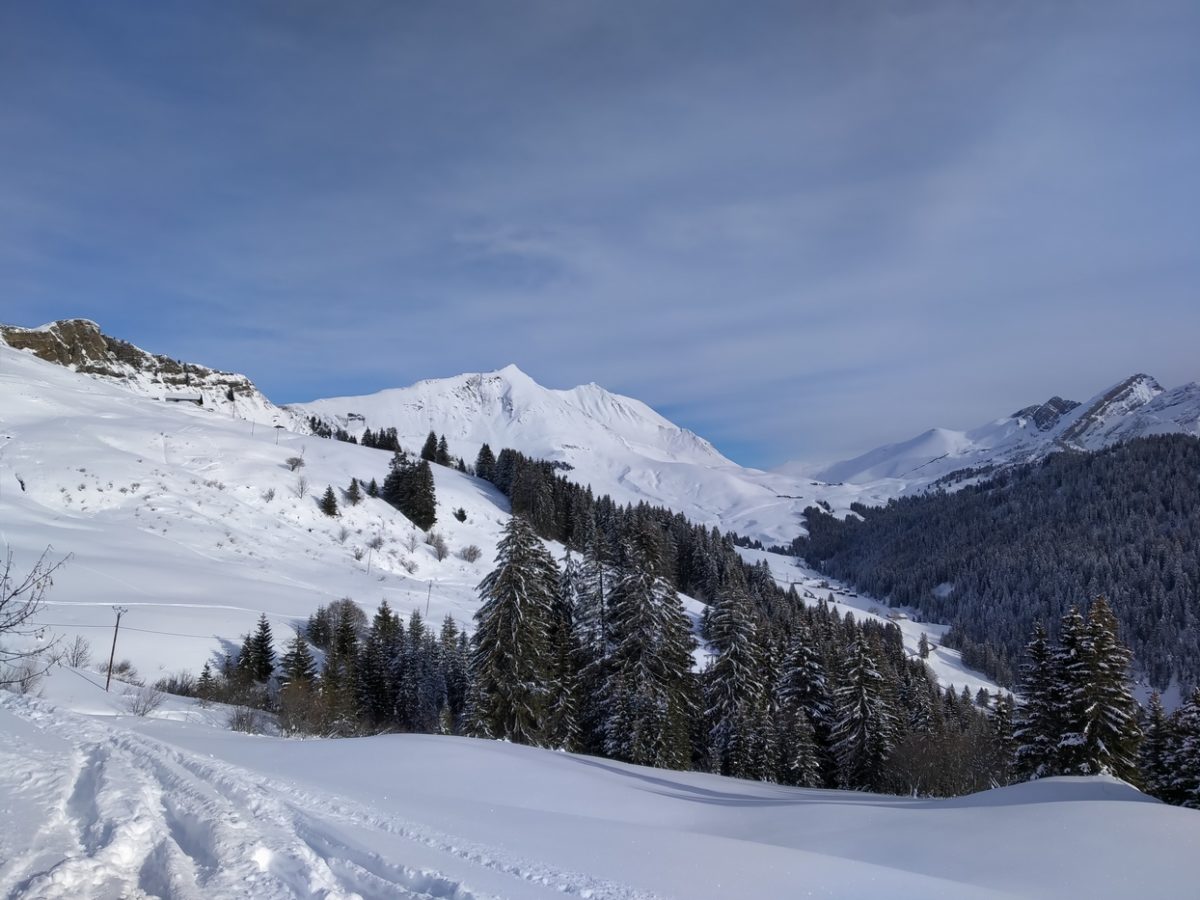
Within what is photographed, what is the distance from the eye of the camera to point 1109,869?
8.81 m

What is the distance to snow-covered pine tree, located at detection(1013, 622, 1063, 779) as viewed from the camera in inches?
1031

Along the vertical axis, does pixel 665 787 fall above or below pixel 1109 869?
below

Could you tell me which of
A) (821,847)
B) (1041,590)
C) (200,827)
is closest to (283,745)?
(200,827)

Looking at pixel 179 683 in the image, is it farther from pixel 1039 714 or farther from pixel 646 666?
pixel 1039 714

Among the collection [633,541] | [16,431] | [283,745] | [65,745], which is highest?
[16,431]

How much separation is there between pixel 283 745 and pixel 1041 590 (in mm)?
218481

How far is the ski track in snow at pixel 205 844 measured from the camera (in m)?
6.16

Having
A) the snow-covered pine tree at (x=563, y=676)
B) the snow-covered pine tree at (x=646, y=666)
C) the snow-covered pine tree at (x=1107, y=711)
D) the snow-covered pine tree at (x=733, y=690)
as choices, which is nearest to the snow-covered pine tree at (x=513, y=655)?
the snow-covered pine tree at (x=563, y=676)

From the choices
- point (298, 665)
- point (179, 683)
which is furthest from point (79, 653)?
point (298, 665)

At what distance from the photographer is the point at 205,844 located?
730 cm

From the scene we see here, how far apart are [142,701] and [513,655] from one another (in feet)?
51.5

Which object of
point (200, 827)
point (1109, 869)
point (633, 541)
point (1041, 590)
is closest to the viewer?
point (200, 827)

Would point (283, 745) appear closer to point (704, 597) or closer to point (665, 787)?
point (665, 787)

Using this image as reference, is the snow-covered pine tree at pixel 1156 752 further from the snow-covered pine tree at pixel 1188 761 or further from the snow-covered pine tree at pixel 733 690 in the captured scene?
the snow-covered pine tree at pixel 733 690
